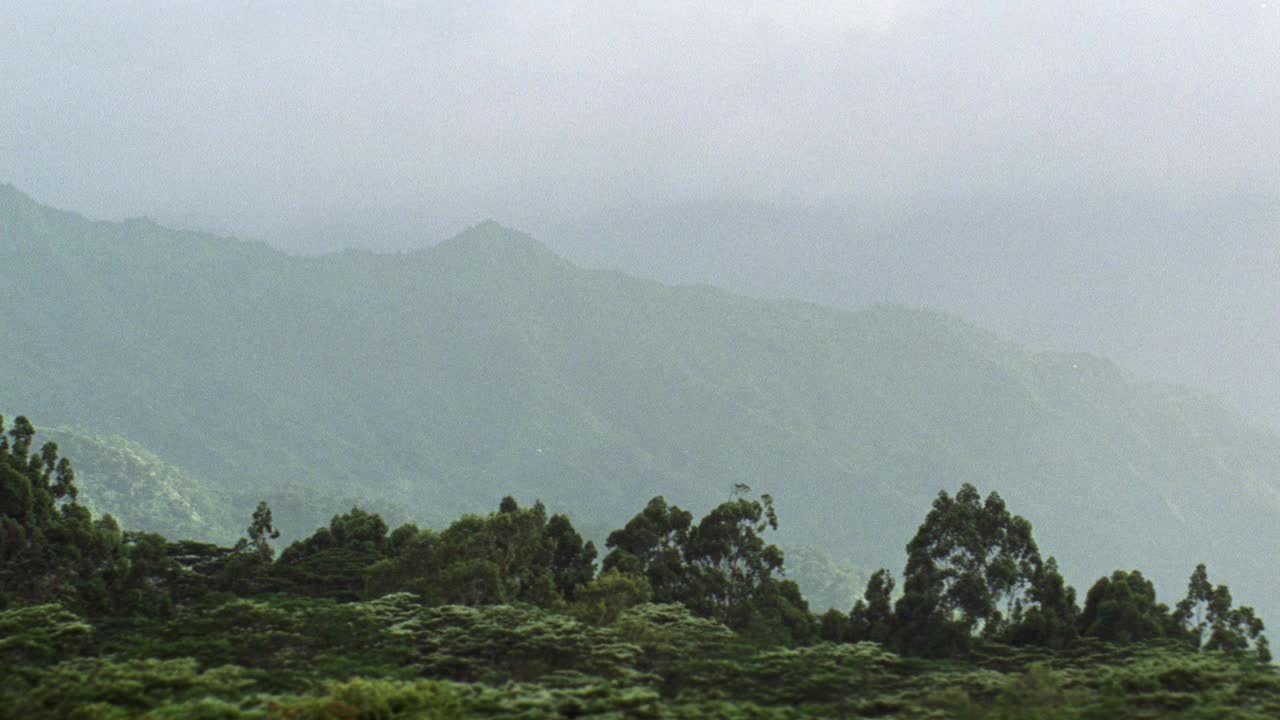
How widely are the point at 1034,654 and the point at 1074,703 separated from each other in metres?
15.1

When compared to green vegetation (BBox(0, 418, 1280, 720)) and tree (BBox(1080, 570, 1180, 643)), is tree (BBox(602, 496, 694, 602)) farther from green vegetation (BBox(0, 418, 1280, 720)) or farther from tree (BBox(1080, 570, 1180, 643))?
tree (BBox(1080, 570, 1180, 643))

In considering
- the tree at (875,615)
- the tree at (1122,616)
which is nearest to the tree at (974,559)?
the tree at (875,615)

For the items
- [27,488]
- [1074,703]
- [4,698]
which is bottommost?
[4,698]

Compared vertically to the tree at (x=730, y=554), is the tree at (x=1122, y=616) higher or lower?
lower

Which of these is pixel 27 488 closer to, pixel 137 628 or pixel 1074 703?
pixel 137 628

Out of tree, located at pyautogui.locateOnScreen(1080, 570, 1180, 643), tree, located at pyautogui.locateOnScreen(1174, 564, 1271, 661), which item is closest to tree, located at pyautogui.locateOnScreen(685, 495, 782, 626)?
tree, located at pyautogui.locateOnScreen(1080, 570, 1180, 643)

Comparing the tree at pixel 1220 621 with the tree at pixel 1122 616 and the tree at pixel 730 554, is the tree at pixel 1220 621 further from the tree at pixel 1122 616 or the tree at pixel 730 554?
the tree at pixel 730 554

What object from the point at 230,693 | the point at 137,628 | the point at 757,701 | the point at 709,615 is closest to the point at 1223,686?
the point at 757,701

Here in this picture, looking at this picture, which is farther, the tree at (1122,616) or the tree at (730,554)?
the tree at (730,554)

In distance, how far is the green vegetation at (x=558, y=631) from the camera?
3164cm

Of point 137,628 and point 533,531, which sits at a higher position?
point 533,531

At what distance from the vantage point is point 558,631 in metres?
42.6

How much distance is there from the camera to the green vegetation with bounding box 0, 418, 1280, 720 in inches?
1246

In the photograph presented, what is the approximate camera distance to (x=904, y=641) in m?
57.7
